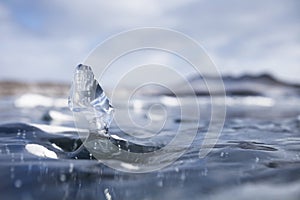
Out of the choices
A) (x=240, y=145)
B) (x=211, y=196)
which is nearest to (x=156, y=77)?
(x=240, y=145)

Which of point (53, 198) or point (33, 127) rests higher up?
point (33, 127)

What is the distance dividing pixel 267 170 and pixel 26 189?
1025mm

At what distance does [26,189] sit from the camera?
52.9 inches

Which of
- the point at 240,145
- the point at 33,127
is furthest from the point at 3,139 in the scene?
the point at 240,145

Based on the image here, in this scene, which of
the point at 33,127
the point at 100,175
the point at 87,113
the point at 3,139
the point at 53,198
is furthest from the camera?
the point at 33,127

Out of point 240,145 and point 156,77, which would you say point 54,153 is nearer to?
point 156,77

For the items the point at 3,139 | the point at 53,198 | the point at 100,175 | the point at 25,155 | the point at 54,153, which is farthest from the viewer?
the point at 3,139

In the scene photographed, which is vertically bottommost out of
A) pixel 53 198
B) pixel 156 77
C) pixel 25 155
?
pixel 53 198

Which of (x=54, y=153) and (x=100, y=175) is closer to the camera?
(x=100, y=175)

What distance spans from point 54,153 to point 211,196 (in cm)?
102

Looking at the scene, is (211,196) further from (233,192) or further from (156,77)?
(156,77)

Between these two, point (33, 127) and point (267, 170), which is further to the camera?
point (33, 127)

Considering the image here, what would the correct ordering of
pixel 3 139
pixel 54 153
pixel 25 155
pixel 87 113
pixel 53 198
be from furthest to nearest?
pixel 3 139 < pixel 87 113 < pixel 54 153 < pixel 25 155 < pixel 53 198

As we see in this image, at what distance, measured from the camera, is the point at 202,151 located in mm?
2002
